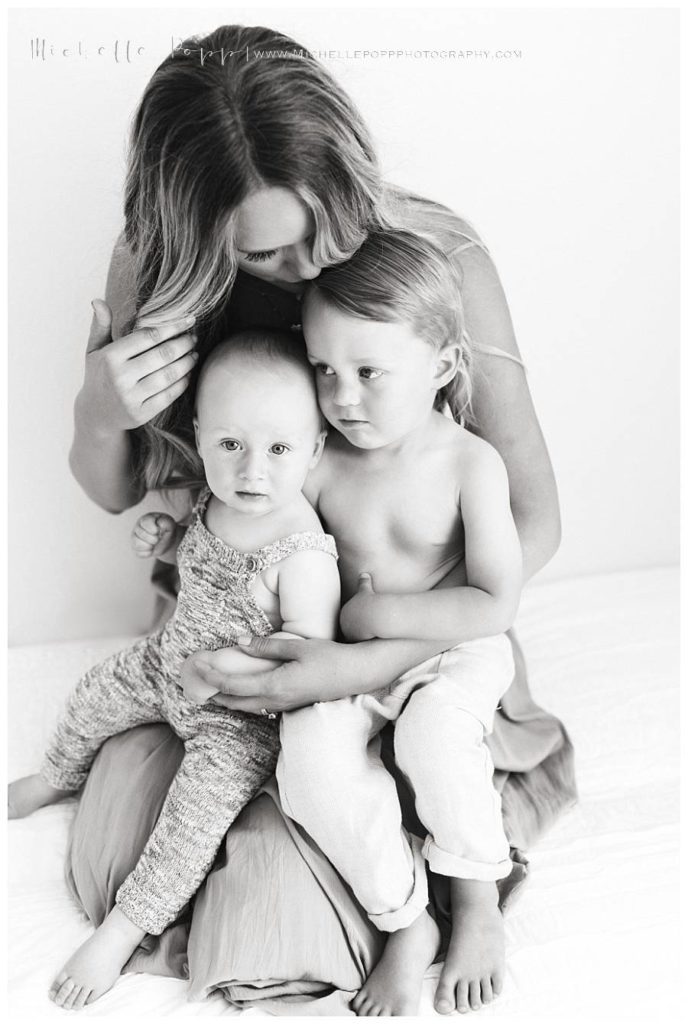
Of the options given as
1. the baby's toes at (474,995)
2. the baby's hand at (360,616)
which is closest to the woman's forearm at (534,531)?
the baby's hand at (360,616)

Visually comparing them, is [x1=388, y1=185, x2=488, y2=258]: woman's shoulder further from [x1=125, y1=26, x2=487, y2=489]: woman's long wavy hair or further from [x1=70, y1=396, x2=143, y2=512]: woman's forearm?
[x1=70, y1=396, x2=143, y2=512]: woman's forearm

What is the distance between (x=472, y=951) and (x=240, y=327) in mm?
671

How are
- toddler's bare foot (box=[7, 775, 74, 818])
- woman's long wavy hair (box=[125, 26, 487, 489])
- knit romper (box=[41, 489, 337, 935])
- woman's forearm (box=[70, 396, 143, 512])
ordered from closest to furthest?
woman's long wavy hair (box=[125, 26, 487, 489]), knit romper (box=[41, 489, 337, 935]), woman's forearm (box=[70, 396, 143, 512]), toddler's bare foot (box=[7, 775, 74, 818])

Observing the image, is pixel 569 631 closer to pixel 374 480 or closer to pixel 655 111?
pixel 374 480

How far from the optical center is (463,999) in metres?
0.97

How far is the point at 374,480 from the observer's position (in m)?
1.08

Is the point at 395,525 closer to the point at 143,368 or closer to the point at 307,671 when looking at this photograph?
the point at 307,671

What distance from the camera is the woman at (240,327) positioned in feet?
3.07

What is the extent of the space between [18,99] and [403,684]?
0.83 metres

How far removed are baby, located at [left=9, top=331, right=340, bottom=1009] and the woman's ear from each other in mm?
134

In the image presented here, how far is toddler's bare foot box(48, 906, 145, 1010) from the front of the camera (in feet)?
3.21

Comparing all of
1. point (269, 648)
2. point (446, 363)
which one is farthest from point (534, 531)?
point (269, 648)

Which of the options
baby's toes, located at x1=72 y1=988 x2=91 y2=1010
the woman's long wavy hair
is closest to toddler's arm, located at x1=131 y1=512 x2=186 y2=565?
the woman's long wavy hair

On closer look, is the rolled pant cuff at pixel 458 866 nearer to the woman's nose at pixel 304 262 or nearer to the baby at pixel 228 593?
the baby at pixel 228 593
